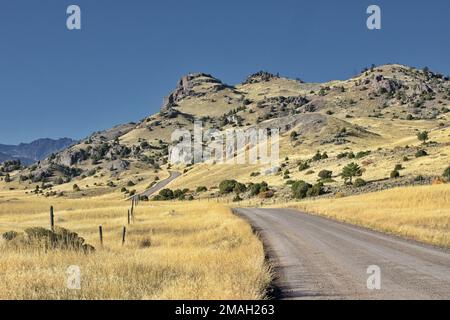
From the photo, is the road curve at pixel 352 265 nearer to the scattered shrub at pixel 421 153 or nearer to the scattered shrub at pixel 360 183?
the scattered shrub at pixel 360 183

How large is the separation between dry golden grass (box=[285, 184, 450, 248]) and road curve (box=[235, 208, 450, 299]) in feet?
5.72

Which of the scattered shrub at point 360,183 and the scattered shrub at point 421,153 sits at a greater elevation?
the scattered shrub at point 421,153

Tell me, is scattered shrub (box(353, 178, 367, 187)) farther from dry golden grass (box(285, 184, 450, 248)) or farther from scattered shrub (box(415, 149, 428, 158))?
scattered shrub (box(415, 149, 428, 158))

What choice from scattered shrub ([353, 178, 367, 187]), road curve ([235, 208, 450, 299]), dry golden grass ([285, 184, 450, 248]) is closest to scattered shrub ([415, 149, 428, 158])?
scattered shrub ([353, 178, 367, 187])

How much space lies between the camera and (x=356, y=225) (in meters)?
29.0

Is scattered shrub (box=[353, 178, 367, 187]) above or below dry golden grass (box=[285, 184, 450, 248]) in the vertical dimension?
above

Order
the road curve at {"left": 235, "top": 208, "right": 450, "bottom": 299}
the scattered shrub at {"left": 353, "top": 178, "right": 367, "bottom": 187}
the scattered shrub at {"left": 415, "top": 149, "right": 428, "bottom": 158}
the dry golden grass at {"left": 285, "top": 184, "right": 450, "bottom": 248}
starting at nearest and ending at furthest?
the road curve at {"left": 235, "top": 208, "right": 450, "bottom": 299} < the dry golden grass at {"left": 285, "top": 184, "right": 450, "bottom": 248} < the scattered shrub at {"left": 353, "top": 178, "right": 367, "bottom": 187} < the scattered shrub at {"left": 415, "top": 149, "right": 428, "bottom": 158}

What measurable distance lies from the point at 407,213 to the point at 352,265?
1745cm

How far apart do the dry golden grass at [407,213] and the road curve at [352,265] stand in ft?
5.72

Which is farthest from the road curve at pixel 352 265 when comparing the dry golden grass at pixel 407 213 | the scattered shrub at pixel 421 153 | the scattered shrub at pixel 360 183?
the scattered shrub at pixel 421 153

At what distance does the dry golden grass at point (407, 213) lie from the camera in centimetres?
2293

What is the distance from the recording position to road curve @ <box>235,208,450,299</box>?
34.2 ft

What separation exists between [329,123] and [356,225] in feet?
360
